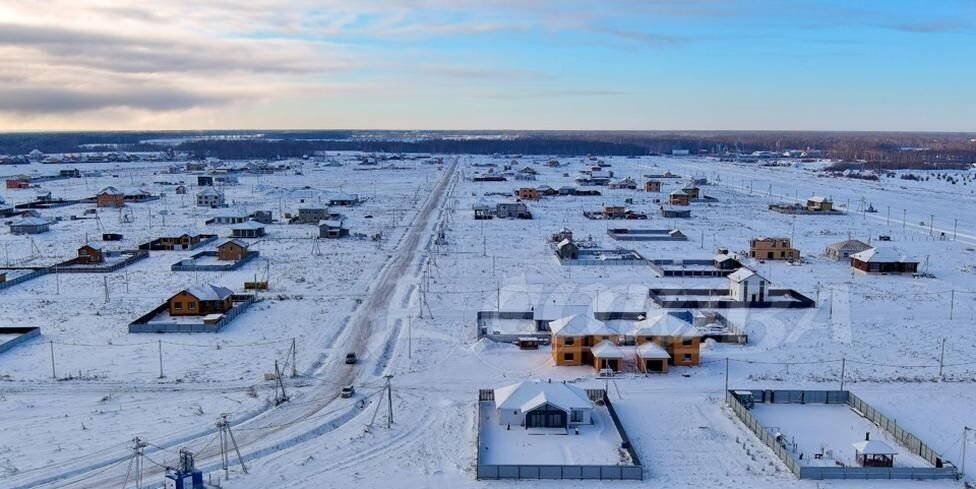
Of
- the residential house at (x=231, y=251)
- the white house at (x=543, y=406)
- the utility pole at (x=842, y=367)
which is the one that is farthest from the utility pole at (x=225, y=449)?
the residential house at (x=231, y=251)

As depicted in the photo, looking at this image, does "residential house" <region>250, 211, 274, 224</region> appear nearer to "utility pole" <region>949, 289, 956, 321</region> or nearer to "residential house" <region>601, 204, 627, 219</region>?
"residential house" <region>601, 204, 627, 219</region>

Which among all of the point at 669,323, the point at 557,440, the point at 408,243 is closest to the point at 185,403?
the point at 557,440

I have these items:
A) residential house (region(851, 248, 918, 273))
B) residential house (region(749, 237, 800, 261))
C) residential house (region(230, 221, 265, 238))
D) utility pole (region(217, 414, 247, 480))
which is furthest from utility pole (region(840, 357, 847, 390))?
residential house (region(230, 221, 265, 238))

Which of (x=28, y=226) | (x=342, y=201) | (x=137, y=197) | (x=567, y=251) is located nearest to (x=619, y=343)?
(x=567, y=251)

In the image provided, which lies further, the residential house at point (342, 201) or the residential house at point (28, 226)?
the residential house at point (342, 201)

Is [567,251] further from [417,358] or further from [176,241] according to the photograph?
[176,241]

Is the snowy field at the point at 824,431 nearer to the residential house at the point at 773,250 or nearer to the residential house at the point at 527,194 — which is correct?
the residential house at the point at 773,250
